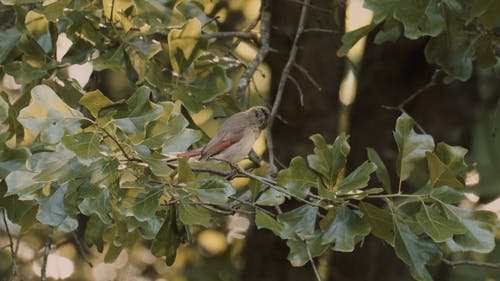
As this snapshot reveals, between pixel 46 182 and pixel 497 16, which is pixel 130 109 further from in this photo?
pixel 497 16

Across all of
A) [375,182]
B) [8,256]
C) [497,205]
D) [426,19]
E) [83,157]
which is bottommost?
[8,256]

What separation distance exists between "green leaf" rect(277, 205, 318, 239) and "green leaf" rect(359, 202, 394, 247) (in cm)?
17

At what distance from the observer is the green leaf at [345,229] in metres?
3.05

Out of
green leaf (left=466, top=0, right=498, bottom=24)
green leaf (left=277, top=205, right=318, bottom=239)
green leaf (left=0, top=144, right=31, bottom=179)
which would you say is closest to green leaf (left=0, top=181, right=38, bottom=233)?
green leaf (left=0, top=144, right=31, bottom=179)

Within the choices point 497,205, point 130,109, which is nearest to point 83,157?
point 130,109

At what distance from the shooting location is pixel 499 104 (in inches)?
151

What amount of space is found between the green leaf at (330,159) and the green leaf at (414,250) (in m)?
0.24

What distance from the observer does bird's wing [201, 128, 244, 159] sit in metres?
3.72

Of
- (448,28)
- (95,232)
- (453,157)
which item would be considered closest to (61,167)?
(95,232)

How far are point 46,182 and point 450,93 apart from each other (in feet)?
11.7

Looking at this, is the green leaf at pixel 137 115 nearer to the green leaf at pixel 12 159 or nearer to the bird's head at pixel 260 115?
the green leaf at pixel 12 159

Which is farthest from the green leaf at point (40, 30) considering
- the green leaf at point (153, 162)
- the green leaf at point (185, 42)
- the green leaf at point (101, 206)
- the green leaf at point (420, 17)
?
the green leaf at point (420, 17)

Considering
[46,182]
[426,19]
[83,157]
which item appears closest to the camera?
[83,157]

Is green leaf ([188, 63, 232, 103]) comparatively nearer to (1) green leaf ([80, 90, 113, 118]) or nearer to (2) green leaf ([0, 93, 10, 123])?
(2) green leaf ([0, 93, 10, 123])
